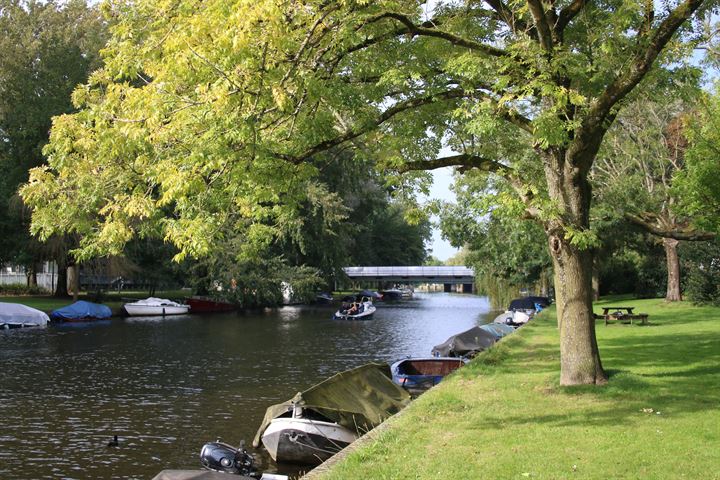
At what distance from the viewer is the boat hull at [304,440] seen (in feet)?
43.0

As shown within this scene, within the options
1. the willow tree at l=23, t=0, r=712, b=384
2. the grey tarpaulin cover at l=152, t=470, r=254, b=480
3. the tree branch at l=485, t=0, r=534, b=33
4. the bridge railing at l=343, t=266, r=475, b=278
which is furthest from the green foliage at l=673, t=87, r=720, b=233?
the bridge railing at l=343, t=266, r=475, b=278

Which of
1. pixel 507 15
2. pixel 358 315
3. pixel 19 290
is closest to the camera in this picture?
pixel 507 15

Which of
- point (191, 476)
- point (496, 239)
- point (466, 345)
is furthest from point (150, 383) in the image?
point (496, 239)

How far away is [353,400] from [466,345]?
11822 mm

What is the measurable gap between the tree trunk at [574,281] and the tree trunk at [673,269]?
31945 mm

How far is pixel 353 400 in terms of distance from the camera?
592 inches

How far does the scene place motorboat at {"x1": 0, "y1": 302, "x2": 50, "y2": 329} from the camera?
130ft

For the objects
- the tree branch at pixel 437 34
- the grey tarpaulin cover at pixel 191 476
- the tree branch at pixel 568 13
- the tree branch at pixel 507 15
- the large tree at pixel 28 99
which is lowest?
the grey tarpaulin cover at pixel 191 476

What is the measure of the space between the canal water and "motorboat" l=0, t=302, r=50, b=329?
1.30 metres

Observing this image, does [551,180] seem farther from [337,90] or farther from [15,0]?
[15,0]

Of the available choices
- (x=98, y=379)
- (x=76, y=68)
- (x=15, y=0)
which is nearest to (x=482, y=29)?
(x=98, y=379)

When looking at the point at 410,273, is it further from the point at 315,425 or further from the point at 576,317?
the point at 315,425

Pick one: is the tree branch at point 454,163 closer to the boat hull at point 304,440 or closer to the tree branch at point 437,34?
the tree branch at point 437,34

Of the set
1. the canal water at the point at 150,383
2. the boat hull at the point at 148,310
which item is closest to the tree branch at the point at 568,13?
the canal water at the point at 150,383
